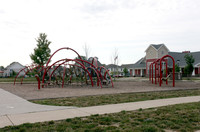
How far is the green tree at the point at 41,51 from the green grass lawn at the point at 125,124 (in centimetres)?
3547

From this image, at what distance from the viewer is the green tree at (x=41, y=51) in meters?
Answer: 40.2

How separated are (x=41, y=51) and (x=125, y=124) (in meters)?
36.4

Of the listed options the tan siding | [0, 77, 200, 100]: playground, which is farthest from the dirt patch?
the tan siding

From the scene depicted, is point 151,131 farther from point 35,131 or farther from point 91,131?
point 35,131

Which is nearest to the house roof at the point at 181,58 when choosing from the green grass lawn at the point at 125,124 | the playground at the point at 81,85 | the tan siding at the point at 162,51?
the tan siding at the point at 162,51

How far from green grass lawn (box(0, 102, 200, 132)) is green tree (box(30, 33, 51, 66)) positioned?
35.5m

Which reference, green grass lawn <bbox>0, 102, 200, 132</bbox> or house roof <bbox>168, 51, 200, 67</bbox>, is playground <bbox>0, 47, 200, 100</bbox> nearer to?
green grass lawn <bbox>0, 102, 200, 132</bbox>

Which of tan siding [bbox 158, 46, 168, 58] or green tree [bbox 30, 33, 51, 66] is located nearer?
green tree [bbox 30, 33, 51, 66]

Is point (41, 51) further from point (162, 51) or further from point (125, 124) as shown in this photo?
point (125, 124)

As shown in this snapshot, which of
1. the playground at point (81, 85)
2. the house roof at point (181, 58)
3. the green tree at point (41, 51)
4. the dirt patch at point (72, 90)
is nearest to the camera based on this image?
the dirt patch at point (72, 90)

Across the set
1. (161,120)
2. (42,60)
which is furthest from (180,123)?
(42,60)

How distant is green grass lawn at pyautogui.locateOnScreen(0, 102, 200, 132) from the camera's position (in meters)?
5.26

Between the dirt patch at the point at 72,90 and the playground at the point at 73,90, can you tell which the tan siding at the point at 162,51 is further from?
the dirt patch at the point at 72,90

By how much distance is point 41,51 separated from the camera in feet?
131
